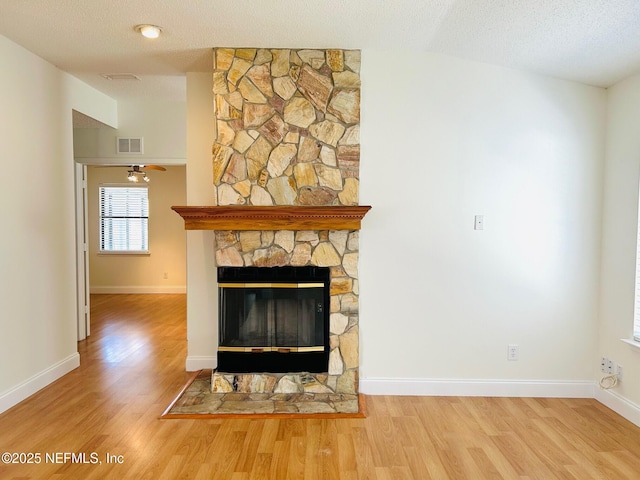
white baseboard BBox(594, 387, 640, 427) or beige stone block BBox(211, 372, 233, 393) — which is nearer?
white baseboard BBox(594, 387, 640, 427)

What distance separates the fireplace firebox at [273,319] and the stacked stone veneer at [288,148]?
88mm

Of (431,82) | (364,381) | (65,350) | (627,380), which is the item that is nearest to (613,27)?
(431,82)

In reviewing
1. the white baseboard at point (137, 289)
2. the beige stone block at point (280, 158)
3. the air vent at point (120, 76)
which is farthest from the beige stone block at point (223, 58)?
the white baseboard at point (137, 289)

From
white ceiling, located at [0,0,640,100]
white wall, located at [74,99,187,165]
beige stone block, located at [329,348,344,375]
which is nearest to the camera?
A: white ceiling, located at [0,0,640,100]

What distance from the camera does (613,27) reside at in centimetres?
236

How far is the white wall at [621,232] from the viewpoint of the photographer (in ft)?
9.48

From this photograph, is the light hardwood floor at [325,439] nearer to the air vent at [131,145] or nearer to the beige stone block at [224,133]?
the beige stone block at [224,133]

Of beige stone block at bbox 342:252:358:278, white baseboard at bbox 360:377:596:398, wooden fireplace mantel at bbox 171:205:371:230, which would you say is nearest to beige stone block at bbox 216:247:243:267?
wooden fireplace mantel at bbox 171:205:371:230

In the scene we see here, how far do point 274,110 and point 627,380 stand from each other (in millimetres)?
3188

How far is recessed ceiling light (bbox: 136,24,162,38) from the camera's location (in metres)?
2.81

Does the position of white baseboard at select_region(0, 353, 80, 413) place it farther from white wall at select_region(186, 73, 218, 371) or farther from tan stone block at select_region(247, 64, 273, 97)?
tan stone block at select_region(247, 64, 273, 97)

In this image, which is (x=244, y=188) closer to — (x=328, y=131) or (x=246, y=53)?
(x=328, y=131)

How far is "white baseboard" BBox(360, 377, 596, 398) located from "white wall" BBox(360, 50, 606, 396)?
10 mm

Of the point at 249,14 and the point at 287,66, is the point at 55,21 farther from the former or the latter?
the point at 287,66
